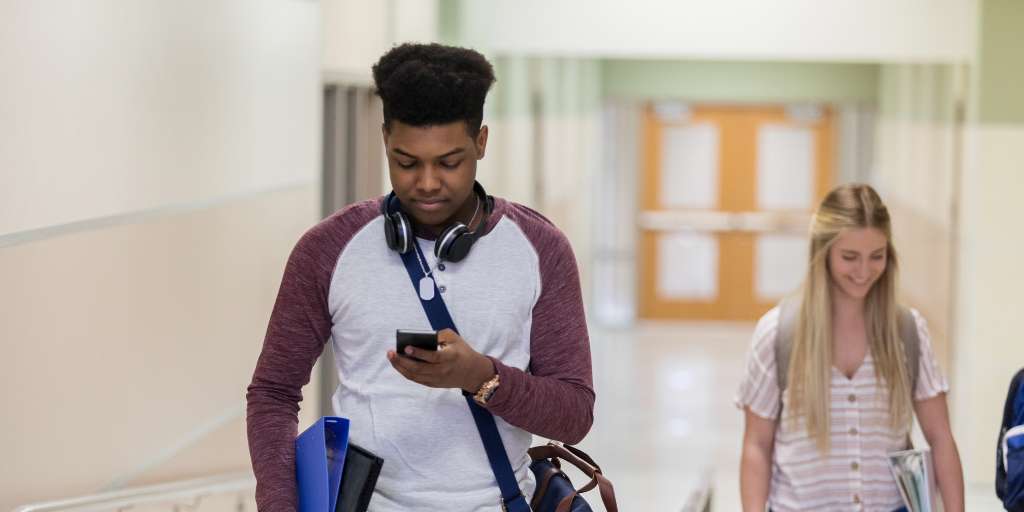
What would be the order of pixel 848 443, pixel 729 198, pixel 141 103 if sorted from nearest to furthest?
pixel 848 443 < pixel 141 103 < pixel 729 198

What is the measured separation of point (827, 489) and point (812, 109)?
16148 mm

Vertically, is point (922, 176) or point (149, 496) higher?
point (922, 176)

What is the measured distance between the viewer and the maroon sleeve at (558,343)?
8.14ft

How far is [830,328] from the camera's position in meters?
4.15

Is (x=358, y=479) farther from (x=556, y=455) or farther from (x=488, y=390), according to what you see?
(x=556, y=455)

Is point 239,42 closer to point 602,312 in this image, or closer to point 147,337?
point 147,337

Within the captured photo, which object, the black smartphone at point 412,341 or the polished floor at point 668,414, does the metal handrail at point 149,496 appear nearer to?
the black smartphone at point 412,341

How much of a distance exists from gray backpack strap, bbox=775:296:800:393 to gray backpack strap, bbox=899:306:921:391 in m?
0.30

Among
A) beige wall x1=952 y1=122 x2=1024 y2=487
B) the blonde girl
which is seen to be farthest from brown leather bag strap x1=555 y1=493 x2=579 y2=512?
beige wall x1=952 y1=122 x2=1024 y2=487

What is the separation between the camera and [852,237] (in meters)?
4.11

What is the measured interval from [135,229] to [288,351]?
284 cm

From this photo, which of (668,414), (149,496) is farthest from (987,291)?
(149,496)

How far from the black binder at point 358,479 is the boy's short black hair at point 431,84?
565 millimetres

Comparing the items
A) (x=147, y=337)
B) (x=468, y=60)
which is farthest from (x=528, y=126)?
(x=468, y=60)
